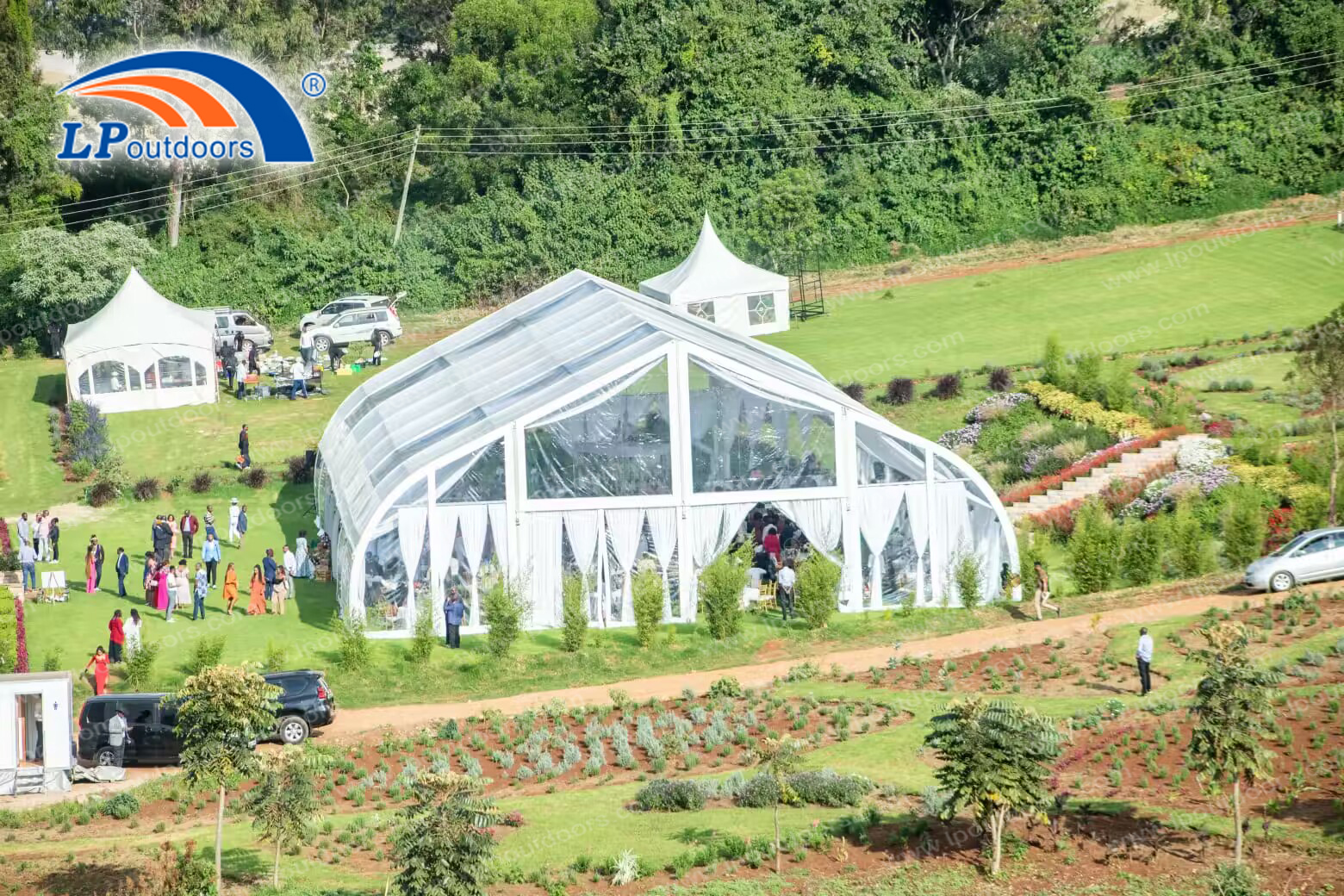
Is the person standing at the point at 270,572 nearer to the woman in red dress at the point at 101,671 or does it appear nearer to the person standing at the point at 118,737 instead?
the woman in red dress at the point at 101,671

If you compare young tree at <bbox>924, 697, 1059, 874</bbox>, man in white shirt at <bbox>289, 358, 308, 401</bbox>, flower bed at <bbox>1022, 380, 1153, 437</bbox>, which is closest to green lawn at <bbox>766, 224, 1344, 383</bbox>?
flower bed at <bbox>1022, 380, 1153, 437</bbox>

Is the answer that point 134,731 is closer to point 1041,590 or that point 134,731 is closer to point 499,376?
point 499,376

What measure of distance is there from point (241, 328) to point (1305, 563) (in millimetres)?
36875

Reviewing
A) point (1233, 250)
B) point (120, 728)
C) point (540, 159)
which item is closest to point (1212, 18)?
point (1233, 250)

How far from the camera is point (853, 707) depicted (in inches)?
1102

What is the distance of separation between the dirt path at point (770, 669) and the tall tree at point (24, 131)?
125ft

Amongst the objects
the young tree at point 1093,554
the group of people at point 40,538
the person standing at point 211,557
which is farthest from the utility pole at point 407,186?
the young tree at point 1093,554

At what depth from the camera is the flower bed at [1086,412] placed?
42594 millimetres

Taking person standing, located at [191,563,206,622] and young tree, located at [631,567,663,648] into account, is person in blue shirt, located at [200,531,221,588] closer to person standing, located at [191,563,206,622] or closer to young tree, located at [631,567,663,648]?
person standing, located at [191,563,206,622]

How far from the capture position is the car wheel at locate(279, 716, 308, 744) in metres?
27.7

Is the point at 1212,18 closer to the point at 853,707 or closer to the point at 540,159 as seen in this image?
the point at 540,159

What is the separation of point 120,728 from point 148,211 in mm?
44503

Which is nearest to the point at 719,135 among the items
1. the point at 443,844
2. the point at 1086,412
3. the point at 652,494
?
the point at 1086,412

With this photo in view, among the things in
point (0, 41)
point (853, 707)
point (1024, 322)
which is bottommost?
point (853, 707)
